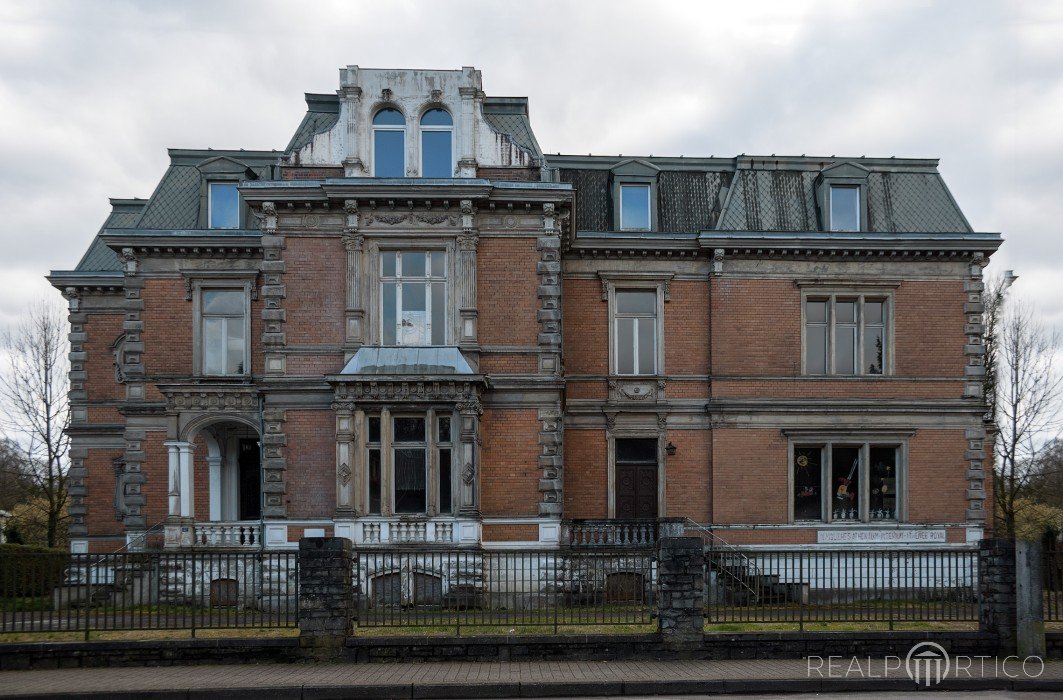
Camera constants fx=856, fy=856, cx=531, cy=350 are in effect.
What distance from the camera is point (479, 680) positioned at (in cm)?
1181

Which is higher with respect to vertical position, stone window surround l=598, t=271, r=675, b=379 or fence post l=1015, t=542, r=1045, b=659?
stone window surround l=598, t=271, r=675, b=379

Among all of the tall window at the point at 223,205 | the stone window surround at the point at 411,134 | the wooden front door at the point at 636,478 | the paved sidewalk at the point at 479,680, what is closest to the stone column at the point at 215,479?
the tall window at the point at 223,205

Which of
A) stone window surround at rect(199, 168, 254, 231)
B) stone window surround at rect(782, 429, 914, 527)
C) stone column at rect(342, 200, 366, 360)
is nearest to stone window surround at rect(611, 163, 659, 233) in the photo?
stone window surround at rect(782, 429, 914, 527)

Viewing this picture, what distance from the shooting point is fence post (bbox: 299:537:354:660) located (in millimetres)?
13039

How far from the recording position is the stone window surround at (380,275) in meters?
20.0

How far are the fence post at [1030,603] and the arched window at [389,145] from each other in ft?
48.7

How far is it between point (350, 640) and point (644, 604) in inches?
189

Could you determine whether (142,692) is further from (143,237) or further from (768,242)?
(768,242)

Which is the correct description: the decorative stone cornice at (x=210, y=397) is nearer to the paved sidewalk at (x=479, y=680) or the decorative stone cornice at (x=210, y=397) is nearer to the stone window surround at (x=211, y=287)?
the stone window surround at (x=211, y=287)

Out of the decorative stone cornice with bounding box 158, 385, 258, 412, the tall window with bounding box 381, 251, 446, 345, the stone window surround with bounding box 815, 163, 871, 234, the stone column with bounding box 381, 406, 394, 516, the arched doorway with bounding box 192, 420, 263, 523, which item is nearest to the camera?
the stone column with bounding box 381, 406, 394, 516

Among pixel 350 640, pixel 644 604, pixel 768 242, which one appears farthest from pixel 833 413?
pixel 350 640

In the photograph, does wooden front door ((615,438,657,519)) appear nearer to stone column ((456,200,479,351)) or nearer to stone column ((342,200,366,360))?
stone column ((456,200,479,351))

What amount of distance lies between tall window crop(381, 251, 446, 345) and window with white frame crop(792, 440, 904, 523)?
1037 centimetres

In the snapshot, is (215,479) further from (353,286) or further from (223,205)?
(223,205)
